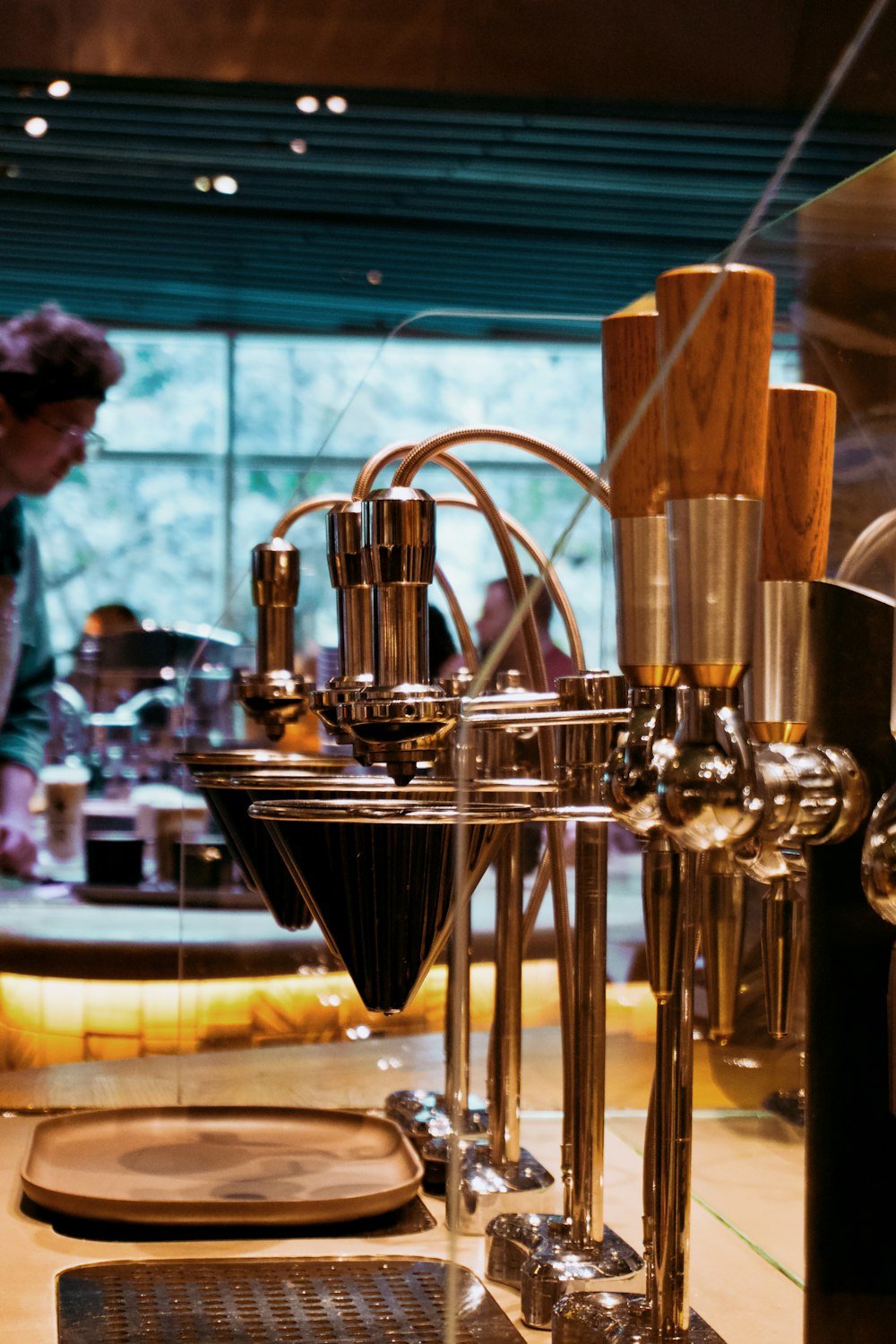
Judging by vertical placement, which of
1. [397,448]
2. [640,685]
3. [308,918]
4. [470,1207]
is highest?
Result: [397,448]

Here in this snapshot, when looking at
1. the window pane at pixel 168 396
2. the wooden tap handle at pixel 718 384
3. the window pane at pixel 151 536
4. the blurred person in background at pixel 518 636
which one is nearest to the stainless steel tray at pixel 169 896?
the blurred person in background at pixel 518 636

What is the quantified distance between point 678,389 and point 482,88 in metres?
1.52

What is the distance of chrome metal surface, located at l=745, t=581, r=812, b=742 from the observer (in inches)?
18.2

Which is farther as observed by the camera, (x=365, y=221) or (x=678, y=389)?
(x=365, y=221)

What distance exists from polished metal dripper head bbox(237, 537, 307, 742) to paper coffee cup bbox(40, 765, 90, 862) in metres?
0.80

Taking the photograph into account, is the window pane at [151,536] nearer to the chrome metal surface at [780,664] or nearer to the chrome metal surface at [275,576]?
the chrome metal surface at [275,576]

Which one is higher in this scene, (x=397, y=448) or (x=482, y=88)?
(x=482, y=88)

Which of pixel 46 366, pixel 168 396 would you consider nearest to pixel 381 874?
pixel 46 366

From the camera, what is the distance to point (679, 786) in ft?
1.12

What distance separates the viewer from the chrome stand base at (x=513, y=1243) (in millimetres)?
606

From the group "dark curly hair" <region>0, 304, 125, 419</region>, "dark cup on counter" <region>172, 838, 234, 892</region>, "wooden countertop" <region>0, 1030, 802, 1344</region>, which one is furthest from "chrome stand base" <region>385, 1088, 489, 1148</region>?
"dark curly hair" <region>0, 304, 125, 419</region>

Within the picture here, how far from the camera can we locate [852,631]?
48 cm

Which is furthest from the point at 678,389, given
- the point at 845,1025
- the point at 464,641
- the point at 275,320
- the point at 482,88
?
the point at 275,320

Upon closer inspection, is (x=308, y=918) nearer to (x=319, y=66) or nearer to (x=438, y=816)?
(x=438, y=816)
